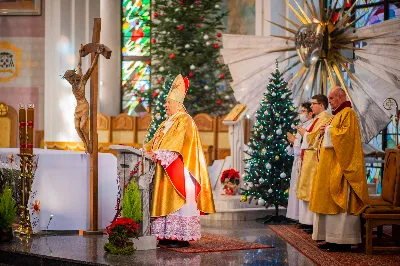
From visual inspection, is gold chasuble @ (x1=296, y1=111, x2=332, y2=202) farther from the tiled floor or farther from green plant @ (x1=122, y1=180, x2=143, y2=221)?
green plant @ (x1=122, y1=180, x2=143, y2=221)

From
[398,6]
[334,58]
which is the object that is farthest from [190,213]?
[398,6]

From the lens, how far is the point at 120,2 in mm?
19656

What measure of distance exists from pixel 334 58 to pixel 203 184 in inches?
191

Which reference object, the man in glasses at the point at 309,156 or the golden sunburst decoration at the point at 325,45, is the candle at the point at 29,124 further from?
the golden sunburst decoration at the point at 325,45

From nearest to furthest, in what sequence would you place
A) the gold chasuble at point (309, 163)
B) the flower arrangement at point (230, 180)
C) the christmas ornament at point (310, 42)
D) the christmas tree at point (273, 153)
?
1. the gold chasuble at point (309, 163)
2. the christmas tree at point (273, 153)
3. the christmas ornament at point (310, 42)
4. the flower arrangement at point (230, 180)

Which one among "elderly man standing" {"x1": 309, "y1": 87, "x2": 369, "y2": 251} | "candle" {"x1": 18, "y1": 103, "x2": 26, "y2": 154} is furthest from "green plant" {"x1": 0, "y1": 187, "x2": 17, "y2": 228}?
"elderly man standing" {"x1": 309, "y1": 87, "x2": 369, "y2": 251}

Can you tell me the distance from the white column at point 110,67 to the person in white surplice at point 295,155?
7597mm

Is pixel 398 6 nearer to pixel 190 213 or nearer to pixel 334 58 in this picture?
pixel 334 58

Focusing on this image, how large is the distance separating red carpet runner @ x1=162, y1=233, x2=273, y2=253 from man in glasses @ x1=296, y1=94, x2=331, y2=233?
124 centimetres

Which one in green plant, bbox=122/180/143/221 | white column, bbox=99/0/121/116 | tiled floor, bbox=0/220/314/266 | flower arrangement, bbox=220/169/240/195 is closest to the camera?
tiled floor, bbox=0/220/314/266

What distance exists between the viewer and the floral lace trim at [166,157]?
9297mm

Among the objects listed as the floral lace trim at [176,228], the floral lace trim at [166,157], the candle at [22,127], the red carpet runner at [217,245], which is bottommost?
the red carpet runner at [217,245]

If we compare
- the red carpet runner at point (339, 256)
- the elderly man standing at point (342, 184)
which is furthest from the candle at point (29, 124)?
the elderly man standing at point (342, 184)

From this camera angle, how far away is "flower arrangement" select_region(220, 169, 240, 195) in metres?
13.4
